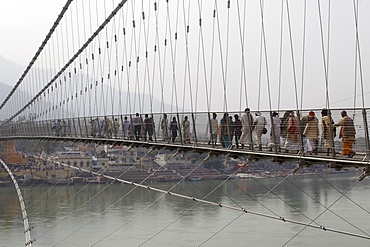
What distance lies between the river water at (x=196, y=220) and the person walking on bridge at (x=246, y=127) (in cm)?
767

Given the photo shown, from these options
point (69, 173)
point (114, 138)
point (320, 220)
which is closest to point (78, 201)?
point (69, 173)

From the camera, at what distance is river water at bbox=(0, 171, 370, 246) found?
22922mm

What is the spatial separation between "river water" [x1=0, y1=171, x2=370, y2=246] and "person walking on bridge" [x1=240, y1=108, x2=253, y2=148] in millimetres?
7672

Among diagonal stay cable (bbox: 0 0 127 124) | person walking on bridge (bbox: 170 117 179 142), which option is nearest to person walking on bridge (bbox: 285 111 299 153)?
person walking on bridge (bbox: 170 117 179 142)

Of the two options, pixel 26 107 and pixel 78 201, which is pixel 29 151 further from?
pixel 26 107

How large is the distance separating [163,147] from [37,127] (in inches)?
821

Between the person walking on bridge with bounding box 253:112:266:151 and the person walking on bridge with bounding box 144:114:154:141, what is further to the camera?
the person walking on bridge with bounding box 144:114:154:141

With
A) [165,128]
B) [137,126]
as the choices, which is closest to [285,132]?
[165,128]

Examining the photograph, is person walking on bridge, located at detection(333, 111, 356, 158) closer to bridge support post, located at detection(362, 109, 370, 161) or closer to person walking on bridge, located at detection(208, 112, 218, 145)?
bridge support post, located at detection(362, 109, 370, 161)

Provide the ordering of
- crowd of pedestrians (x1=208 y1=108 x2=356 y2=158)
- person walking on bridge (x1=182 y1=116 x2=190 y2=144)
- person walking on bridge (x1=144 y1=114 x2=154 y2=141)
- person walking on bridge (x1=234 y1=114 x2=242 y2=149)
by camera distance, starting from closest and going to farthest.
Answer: crowd of pedestrians (x1=208 y1=108 x2=356 y2=158)
person walking on bridge (x1=234 y1=114 x2=242 y2=149)
person walking on bridge (x1=182 y1=116 x2=190 y2=144)
person walking on bridge (x1=144 y1=114 x2=154 y2=141)

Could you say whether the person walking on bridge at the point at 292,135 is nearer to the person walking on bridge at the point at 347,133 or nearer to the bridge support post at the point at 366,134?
the person walking on bridge at the point at 347,133

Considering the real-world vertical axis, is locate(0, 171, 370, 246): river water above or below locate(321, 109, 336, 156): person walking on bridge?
below

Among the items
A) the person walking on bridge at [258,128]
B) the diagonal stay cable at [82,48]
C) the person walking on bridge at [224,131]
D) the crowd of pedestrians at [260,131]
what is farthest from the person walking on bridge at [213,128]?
the diagonal stay cable at [82,48]

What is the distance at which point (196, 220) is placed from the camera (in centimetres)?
2786
